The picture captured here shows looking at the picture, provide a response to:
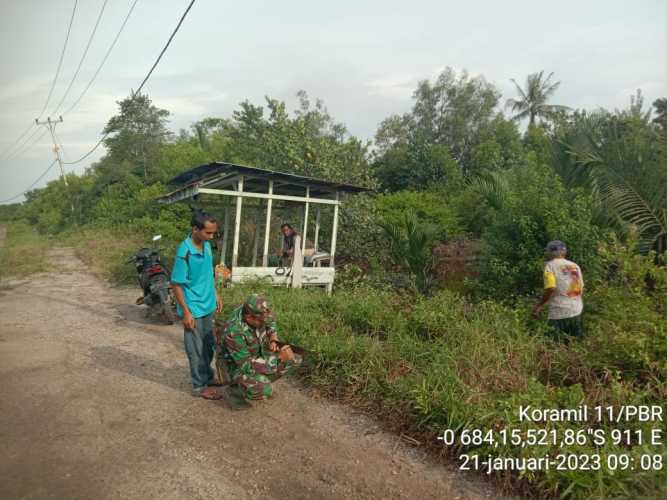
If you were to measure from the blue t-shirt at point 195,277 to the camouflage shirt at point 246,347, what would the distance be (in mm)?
336

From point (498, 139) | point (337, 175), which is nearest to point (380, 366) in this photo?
point (337, 175)

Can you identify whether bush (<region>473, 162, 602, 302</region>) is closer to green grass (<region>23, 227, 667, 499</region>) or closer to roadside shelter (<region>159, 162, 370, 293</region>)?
green grass (<region>23, 227, 667, 499</region>)

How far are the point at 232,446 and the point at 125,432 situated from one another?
84 centimetres

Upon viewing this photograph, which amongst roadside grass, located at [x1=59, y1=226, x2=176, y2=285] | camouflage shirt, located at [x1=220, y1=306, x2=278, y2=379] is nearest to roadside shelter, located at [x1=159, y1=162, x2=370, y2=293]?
roadside grass, located at [x1=59, y1=226, x2=176, y2=285]

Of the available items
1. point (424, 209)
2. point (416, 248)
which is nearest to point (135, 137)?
point (424, 209)

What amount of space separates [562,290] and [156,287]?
5317mm

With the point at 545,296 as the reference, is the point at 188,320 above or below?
below

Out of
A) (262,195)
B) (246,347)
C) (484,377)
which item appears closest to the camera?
(484,377)

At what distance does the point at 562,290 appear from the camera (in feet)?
14.7

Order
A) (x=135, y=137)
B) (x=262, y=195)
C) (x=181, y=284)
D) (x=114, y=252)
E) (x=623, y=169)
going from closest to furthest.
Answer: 1. (x=181, y=284)
2. (x=623, y=169)
3. (x=262, y=195)
4. (x=114, y=252)
5. (x=135, y=137)

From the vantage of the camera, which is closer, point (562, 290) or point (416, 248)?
point (562, 290)
